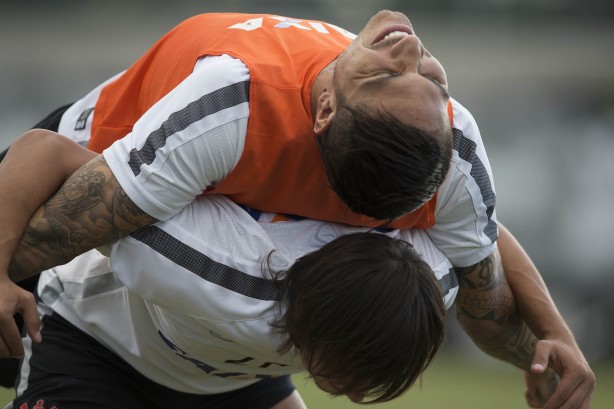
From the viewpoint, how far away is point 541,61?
14305 millimetres

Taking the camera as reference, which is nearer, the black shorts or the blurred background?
the black shorts

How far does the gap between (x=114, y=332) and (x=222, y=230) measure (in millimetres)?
731

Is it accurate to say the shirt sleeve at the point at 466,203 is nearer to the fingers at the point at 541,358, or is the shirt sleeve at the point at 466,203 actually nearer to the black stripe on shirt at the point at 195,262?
the fingers at the point at 541,358

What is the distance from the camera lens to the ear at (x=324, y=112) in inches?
114

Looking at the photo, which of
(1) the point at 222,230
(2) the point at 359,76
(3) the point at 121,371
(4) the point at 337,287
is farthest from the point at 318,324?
(3) the point at 121,371

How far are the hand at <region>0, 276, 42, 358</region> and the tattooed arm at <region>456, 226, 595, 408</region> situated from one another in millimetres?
1405

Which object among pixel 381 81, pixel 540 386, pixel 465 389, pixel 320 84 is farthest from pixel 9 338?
pixel 465 389

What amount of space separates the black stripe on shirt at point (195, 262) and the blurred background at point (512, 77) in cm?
936

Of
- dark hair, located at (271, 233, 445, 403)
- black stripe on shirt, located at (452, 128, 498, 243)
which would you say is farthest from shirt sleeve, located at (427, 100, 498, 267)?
dark hair, located at (271, 233, 445, 403)

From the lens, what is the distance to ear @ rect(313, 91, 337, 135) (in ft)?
9.53

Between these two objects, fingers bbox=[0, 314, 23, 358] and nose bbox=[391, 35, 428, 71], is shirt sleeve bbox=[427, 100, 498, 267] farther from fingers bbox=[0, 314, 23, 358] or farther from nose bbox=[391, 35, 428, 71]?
fingers bbox=[0, 314, 23, 358]

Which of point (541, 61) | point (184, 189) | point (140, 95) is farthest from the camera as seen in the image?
point (541, 61)

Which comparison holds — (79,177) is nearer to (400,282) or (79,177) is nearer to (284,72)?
(284,72)

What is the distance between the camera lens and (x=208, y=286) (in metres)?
2.95
